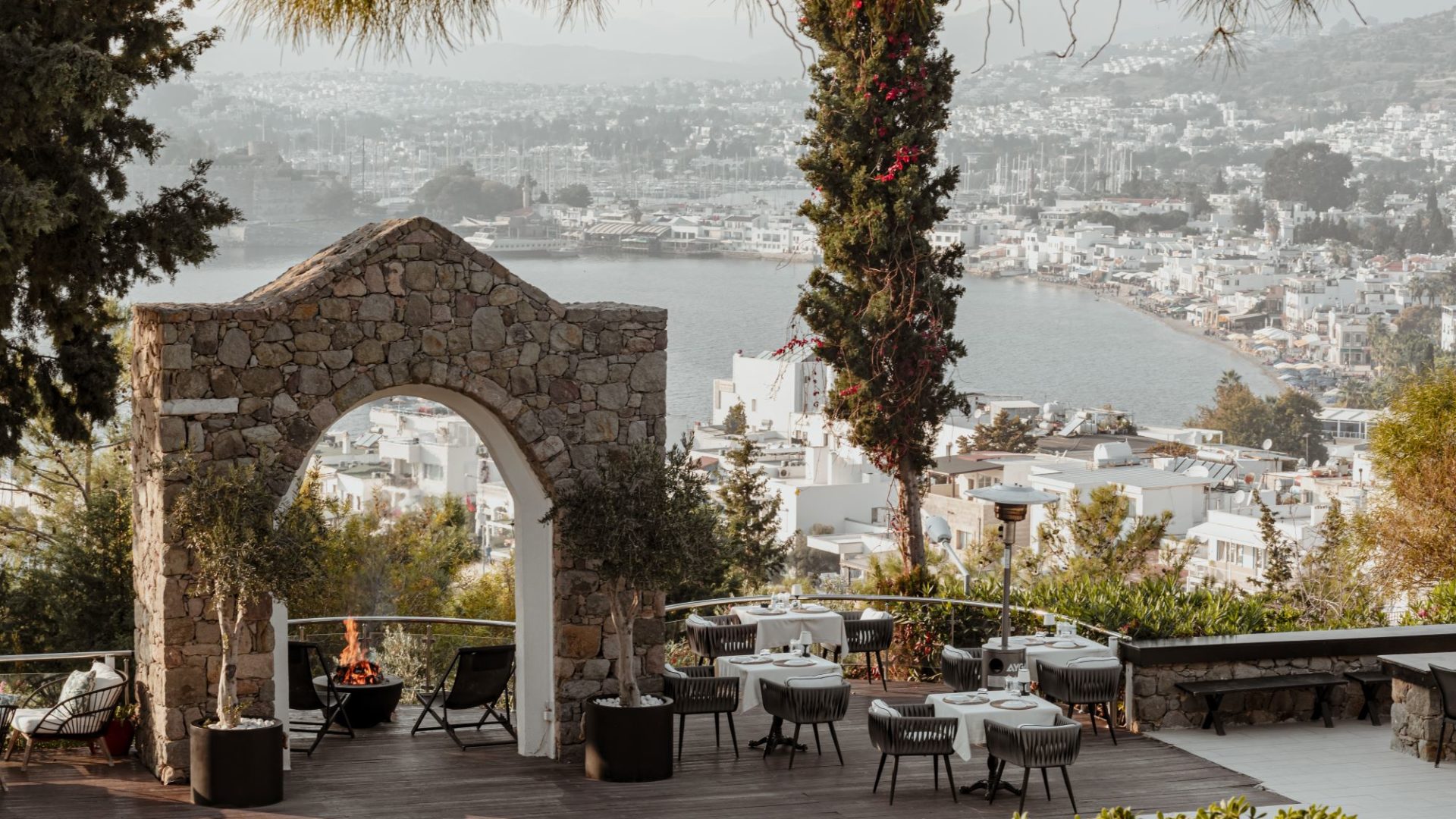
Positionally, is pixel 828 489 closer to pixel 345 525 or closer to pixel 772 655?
pixel 345 525

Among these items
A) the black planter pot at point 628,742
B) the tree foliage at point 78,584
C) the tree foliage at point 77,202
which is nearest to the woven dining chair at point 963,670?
the black planter pot at point 628,742

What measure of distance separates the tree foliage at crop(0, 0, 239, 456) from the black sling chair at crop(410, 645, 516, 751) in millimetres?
3716

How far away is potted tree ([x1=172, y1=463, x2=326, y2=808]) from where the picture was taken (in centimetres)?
913

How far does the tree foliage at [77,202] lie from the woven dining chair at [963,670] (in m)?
6.71

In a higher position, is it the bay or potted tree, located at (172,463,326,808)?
the bay

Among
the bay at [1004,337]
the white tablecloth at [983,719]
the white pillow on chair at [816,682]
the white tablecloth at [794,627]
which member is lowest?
the white tablecloth at [983,719]

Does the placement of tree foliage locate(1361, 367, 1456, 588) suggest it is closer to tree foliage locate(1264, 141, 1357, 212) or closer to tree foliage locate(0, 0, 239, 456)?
tree foliage locate(0, 0, 239, 456)

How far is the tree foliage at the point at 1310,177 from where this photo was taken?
3853 inches

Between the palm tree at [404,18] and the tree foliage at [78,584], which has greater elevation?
the palm tree at [404,18]

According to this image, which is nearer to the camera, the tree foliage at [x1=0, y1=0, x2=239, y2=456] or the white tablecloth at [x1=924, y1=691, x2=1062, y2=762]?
the tree foliage at [x1=0, y1=0, x2=239, y2=456]

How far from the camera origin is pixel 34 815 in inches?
360

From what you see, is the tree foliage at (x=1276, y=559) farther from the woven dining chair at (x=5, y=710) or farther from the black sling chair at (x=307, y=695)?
the woven dining chair at (x=5, y=710)

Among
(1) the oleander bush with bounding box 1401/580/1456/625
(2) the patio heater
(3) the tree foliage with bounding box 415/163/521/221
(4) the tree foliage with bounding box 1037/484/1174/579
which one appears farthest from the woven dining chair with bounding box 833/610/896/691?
(3) the tree foliage with bounding box 415/163/521/221

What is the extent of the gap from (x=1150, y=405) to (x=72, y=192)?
8546 cm
